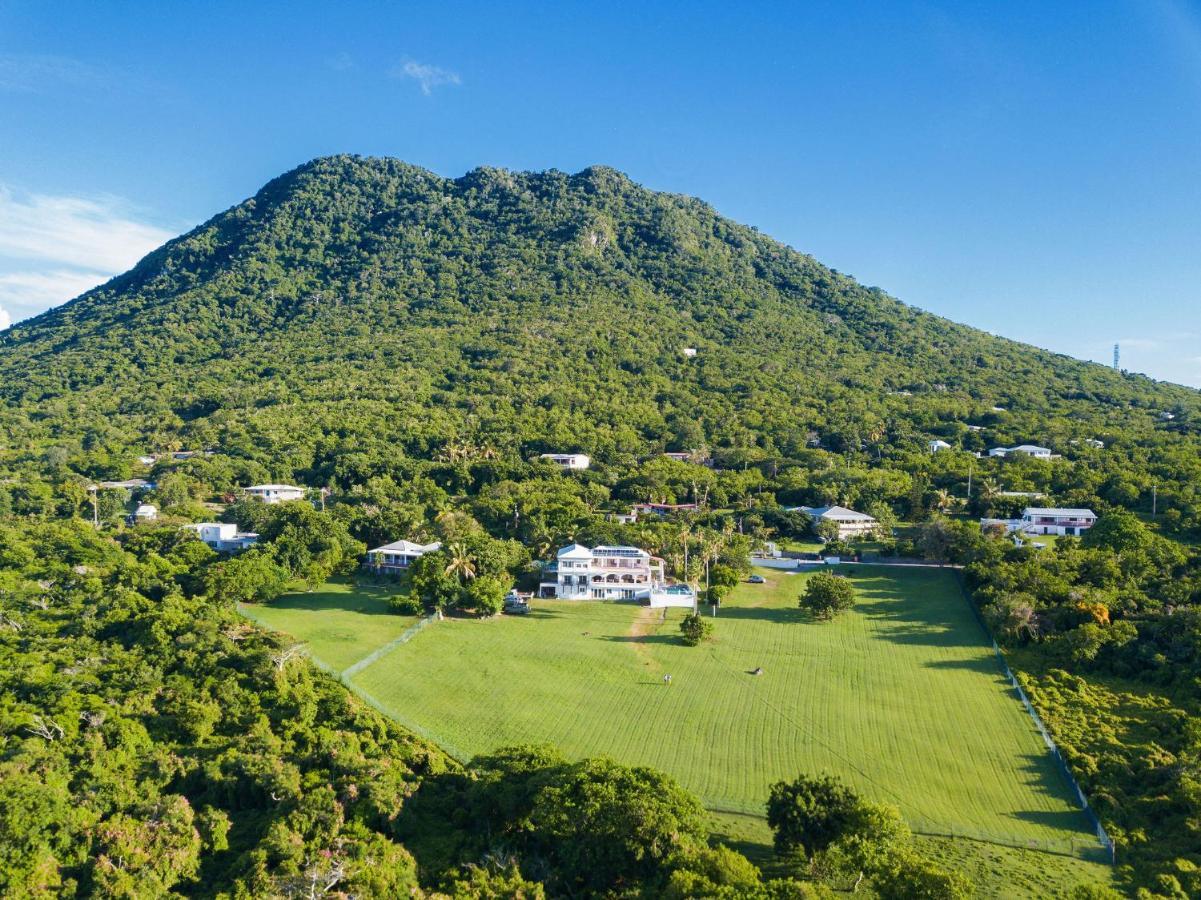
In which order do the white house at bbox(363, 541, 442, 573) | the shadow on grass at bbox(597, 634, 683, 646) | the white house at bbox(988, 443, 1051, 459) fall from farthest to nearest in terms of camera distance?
the white house at bbox(988, 443, 1051, 459)
the white house at bbox(363, 541, 442, 573)
the shadow on grass at bbox(597, 634, 683, 646)

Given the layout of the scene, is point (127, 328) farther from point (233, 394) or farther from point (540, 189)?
point (540, 189)

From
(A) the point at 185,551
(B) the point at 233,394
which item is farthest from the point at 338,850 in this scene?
(B) the point at 233,394

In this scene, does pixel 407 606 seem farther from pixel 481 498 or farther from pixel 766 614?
pixel 481 498

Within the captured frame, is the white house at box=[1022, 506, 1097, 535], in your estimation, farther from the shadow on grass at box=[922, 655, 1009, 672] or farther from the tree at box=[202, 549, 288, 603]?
the tree at box=[202, 549, 288, 603]

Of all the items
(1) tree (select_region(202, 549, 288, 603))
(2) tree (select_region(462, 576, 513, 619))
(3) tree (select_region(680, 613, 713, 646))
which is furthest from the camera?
(2) tree (select_region(462, 576, 513, 619))

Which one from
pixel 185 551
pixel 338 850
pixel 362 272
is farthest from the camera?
pixel 362 272

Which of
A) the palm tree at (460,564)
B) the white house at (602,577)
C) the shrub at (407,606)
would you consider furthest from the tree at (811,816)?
the palm tree at (460,564)

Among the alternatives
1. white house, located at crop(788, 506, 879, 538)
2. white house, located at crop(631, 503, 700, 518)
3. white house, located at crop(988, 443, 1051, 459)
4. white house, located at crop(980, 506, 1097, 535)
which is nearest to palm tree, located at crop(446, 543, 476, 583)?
white house, located at crop(631, 503, 700, 518)
